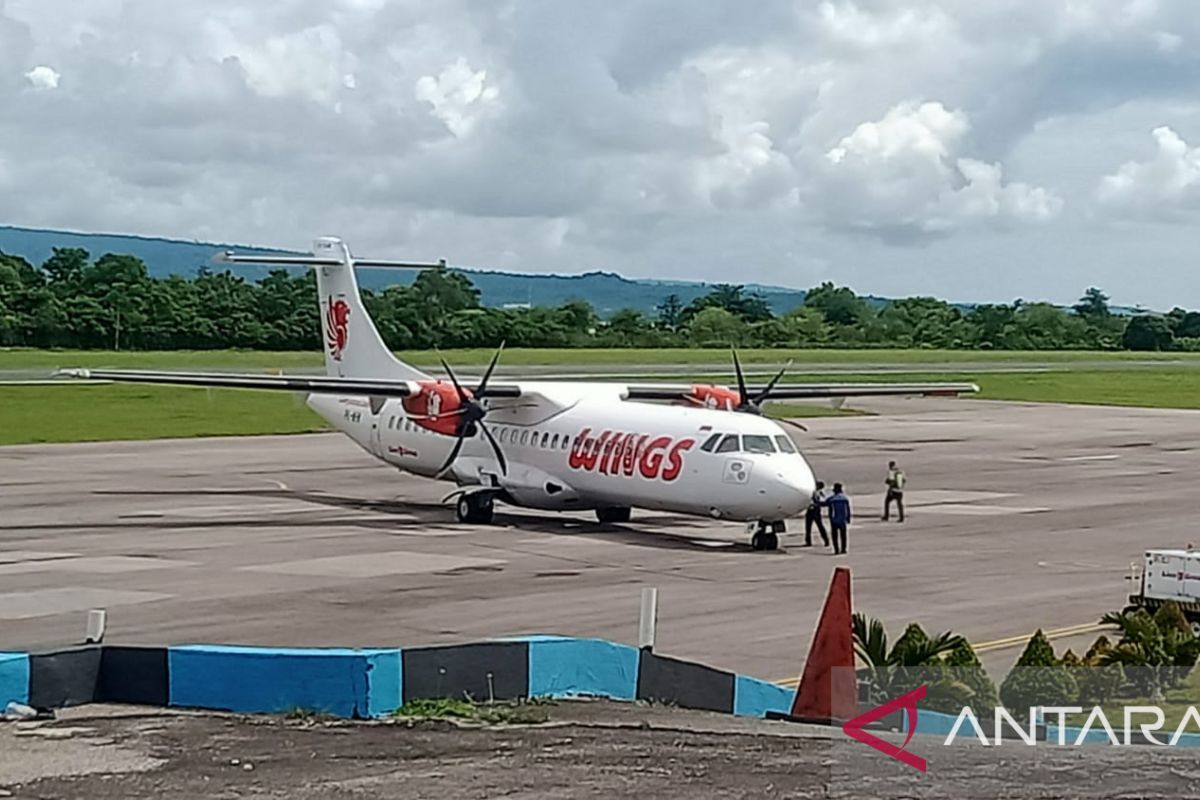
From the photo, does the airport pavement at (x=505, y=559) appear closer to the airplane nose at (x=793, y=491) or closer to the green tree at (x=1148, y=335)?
the airplane nose at (x=793, y=491)

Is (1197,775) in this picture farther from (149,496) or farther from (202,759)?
(149,496)

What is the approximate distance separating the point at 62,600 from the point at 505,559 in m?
7.25

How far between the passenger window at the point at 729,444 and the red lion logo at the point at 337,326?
13271mm

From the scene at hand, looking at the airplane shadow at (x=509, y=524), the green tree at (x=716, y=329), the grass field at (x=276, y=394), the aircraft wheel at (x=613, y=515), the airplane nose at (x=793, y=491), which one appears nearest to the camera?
the airplane nose at (x=793, y=491)

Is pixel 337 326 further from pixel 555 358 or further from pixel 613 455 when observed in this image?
pixel 555 358

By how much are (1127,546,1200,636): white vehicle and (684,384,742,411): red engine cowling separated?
14.1 m

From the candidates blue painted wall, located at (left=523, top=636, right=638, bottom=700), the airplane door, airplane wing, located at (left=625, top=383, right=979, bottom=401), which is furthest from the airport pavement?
blue painted wall, located at (left=523, top=636, right=638, bottom=700)

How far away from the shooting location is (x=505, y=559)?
89.5 ft

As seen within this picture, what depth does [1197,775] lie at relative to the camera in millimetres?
9547

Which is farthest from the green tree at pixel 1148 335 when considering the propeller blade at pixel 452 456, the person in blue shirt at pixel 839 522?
the person in blue shirt at pixel 839 522

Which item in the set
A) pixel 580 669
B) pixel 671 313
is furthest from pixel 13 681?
pixel 671 313

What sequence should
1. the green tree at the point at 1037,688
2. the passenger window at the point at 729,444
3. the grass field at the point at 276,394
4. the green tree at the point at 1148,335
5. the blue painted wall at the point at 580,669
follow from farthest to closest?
the green tree at the point at 1148,335
the grass field at the point at 276,394
the passenger window at the point at 729,444
the green tree at the point at 1037,688
the blue painted wall at the point at 580,669

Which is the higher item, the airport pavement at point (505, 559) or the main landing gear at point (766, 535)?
the main landing gear at point (766, 535)

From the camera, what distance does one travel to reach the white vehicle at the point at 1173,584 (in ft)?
68.1
